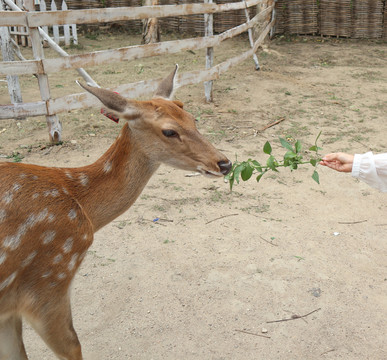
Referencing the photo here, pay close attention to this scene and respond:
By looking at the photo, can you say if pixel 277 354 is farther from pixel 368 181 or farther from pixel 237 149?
pixel 237 149

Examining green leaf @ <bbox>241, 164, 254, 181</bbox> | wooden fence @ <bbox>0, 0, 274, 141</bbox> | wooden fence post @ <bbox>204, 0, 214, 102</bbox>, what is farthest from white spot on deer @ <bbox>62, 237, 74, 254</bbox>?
wooden fence post @ <bbox>204, 0, 214, 102</bbox>

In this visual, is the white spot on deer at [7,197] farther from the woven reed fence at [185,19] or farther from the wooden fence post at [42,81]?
the woven reed fence at [185,19]

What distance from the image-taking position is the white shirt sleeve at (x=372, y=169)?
262cm

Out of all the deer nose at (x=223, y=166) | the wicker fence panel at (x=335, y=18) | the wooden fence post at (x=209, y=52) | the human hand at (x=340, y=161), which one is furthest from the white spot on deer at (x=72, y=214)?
the wicker fence panel at (x=335, y=18)

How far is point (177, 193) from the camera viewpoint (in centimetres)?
496

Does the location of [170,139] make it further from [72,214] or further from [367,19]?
[367,19]

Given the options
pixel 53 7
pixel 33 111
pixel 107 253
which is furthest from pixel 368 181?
pixel 53 7

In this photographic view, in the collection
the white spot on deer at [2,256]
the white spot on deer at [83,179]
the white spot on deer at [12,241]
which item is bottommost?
the white spot on deer at [2,256]

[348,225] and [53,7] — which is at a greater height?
[53,7]

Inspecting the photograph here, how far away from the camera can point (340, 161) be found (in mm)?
2824

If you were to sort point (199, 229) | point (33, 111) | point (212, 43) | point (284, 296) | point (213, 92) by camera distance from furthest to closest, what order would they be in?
1. point (213, 92)
2. point (212, 43)
3. point (33, 111)
4. point (199, 229)
5. point (284, 296)

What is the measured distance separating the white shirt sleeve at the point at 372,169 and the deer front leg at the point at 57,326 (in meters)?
1.78

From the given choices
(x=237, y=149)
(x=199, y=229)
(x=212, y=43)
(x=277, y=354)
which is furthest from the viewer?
(x=212, y=43)

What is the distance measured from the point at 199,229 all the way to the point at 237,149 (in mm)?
1901
